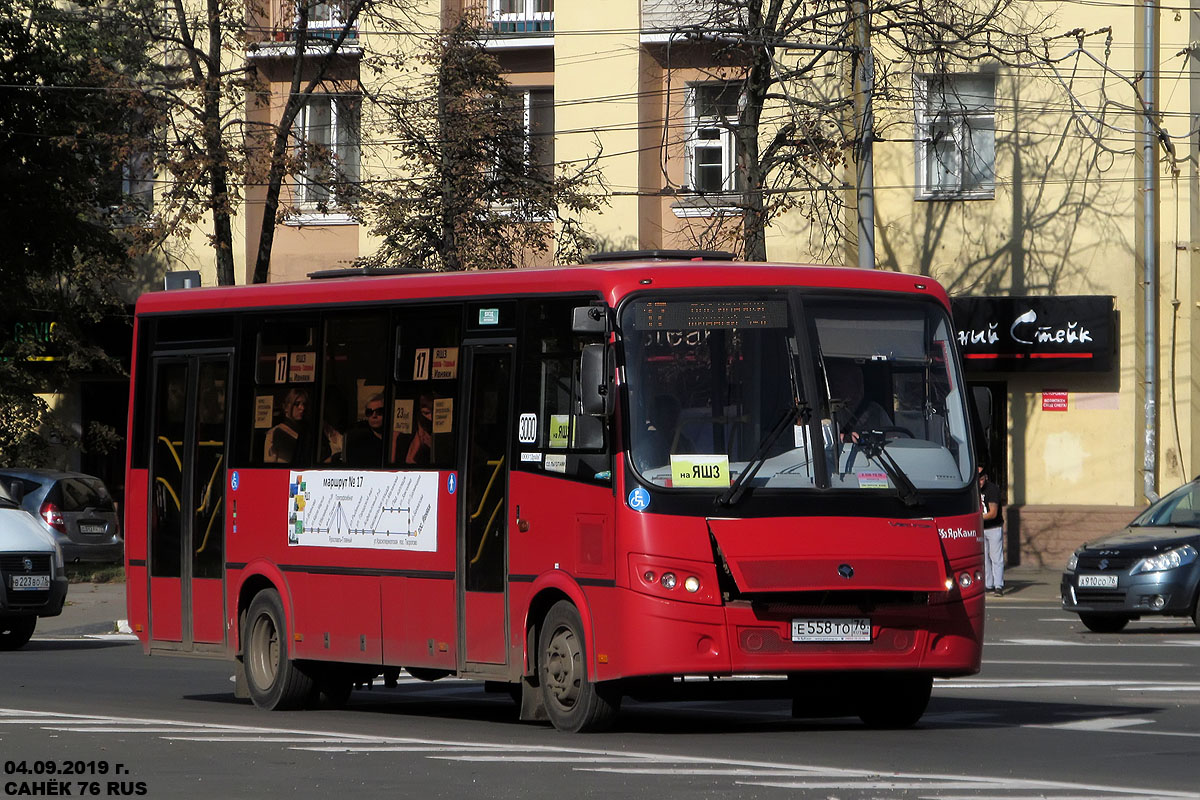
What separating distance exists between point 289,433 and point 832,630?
4.76 m

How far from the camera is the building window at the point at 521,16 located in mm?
36156

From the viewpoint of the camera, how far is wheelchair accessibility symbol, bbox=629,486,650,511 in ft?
39.9

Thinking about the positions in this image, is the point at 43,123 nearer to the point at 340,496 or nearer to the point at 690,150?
the point at 690,150

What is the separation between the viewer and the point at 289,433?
50.1 feet

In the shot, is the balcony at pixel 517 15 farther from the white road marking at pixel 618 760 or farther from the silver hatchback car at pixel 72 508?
the white road marking at pixel 618 760

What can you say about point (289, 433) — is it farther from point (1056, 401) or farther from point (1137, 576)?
point (1056, 401)

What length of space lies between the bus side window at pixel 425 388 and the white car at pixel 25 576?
27.2ft

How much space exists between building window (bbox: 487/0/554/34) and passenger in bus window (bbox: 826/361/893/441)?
953 inches

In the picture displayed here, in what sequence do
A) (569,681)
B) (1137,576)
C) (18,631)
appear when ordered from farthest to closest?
1. (18,631)
2. (1137,576)
3. (569,681)

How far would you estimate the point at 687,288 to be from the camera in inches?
503

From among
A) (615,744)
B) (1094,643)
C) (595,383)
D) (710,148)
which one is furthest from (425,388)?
(710,148)

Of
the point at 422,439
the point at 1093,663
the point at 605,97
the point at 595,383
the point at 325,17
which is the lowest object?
the point at 1093,663

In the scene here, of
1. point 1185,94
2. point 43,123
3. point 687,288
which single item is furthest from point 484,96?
point 687,288

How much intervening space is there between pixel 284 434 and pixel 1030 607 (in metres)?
14.1
